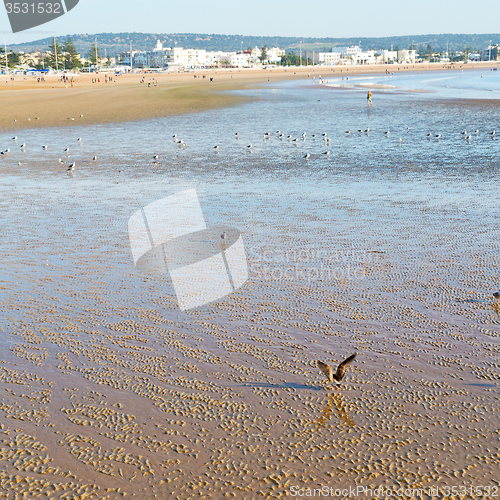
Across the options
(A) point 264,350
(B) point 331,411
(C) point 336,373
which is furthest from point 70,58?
(B) point 331,411

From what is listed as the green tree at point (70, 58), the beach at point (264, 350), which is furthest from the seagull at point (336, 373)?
the green tree at point (70, 58)

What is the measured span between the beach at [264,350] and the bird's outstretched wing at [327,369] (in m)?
0.14

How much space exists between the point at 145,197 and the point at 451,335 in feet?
32.9

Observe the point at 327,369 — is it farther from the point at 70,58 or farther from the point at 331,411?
the point at 70,58

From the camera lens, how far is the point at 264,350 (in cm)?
711

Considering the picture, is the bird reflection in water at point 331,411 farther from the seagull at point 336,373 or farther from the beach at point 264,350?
the seagull at point 336,373

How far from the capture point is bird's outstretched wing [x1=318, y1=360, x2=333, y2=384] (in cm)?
613

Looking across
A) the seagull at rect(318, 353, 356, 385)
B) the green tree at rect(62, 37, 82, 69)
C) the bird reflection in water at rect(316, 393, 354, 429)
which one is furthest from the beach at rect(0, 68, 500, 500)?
the green tree at rect(62, 37, 82, 69)

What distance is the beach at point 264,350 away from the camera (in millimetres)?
5047

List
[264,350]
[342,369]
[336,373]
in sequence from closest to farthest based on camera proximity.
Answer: [342,369], [336,373], [264,350]

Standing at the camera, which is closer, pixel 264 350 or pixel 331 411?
pixel 331 411

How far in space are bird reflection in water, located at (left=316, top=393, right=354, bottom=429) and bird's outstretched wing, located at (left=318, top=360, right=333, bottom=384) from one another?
0.20m

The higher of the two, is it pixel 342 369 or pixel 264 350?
pixel 342 369

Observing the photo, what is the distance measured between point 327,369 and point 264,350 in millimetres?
1154
